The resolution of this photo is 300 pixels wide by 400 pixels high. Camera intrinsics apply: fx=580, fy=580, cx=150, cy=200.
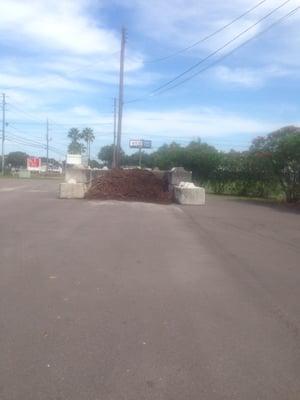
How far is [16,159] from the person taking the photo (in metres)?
176

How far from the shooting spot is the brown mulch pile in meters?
26.9

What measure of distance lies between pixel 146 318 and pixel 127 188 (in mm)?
21206

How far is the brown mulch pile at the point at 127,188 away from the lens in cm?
2689

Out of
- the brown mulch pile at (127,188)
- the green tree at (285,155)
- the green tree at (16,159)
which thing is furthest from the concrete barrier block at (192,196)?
the green tree at (16,159)

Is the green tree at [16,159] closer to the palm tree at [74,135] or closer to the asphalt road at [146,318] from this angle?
the palm tree at [74,135]

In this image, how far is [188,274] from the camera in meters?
8.84

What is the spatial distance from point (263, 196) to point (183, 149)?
39.7 feet

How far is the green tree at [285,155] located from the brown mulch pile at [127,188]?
6095mm

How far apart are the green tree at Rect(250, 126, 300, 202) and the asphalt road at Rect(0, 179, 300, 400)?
1557cm

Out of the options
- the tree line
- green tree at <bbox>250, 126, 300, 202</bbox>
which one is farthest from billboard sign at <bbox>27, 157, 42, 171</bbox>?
green tree at <bbox>250, 126, 300, 202</bbox>

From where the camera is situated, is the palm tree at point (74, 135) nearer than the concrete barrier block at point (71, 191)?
No

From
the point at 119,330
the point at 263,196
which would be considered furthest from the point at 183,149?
the point at 119,330

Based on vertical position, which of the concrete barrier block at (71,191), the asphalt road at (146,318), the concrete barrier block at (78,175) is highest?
the concrete barrier block at (78,175)

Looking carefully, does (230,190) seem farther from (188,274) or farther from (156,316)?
(156,316)
